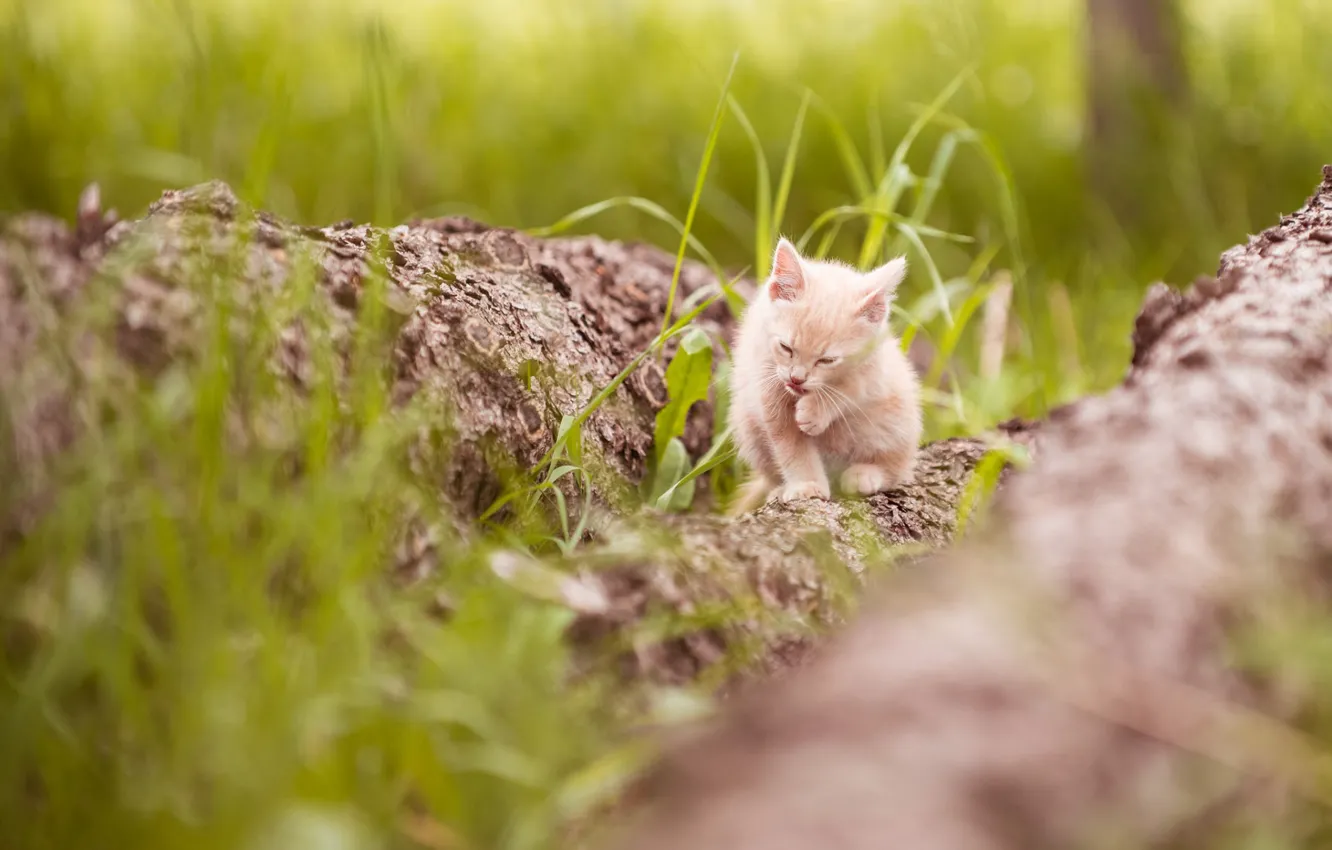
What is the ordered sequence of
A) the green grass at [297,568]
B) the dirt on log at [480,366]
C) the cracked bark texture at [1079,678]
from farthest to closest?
the dirt on log at [480,366], the green grass at [297,568], the cracked bark texture at [1079,678]

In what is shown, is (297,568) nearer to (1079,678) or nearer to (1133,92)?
(1079,678)

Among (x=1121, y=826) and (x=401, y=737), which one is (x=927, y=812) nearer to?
(x=1121, y=826)

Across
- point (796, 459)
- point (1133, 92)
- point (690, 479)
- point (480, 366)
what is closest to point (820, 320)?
point (796, 459)

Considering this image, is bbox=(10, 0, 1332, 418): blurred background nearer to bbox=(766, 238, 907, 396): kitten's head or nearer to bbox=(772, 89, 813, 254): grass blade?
bbox=(772, 89, 813, 254): grass blade

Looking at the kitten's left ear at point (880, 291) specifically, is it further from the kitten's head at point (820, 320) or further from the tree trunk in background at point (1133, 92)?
the tree trunk in background at point (1133, 92)

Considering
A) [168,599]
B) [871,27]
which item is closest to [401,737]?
[168,599]

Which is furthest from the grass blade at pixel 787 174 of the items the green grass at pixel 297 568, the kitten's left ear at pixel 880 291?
the kitten's left ear at pixel 880 291

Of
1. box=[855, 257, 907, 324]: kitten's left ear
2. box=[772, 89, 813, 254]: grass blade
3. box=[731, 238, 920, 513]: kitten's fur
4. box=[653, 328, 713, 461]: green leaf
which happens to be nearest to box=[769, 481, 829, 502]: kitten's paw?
box=[731, 238, 920, 513]: kitten's fur
